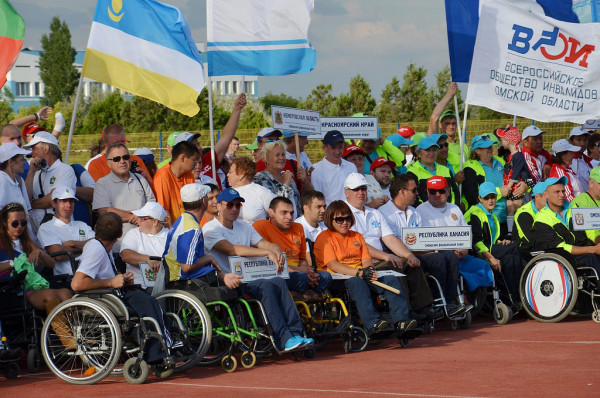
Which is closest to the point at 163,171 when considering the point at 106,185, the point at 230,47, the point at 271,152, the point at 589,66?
the point at 106,185

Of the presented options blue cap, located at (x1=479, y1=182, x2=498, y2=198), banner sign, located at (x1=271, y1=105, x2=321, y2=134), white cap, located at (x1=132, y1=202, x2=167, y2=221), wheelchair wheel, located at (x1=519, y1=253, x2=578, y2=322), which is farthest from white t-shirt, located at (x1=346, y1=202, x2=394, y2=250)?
white cap, located at (x1=132, y1=202, x2=167, y2=221)

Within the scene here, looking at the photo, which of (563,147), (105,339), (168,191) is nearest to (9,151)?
(168,191)

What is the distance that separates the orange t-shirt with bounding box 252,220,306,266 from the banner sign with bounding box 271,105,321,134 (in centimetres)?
202

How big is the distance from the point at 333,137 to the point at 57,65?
77033mm

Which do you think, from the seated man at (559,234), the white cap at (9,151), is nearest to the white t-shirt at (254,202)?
the white cap at (9,151)

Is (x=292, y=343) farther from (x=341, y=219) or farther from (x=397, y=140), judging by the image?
(x=397, y=140)

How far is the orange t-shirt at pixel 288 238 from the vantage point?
10477 millimetres

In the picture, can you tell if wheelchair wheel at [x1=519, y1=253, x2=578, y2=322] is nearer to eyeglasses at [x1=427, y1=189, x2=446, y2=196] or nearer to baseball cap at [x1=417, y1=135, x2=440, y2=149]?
eyeglasses at [x1=427, y1=189, x2=446, y2=196]

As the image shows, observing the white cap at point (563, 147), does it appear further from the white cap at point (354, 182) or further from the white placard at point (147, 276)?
the white placard at point (147, 276)

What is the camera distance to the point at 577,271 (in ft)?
39.6

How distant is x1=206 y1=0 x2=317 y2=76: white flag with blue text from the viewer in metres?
12.2

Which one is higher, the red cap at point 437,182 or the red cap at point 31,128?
the red cap at point 31,128

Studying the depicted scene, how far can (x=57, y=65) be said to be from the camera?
86062 millimetres

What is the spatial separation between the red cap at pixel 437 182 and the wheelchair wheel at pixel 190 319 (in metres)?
4.01
